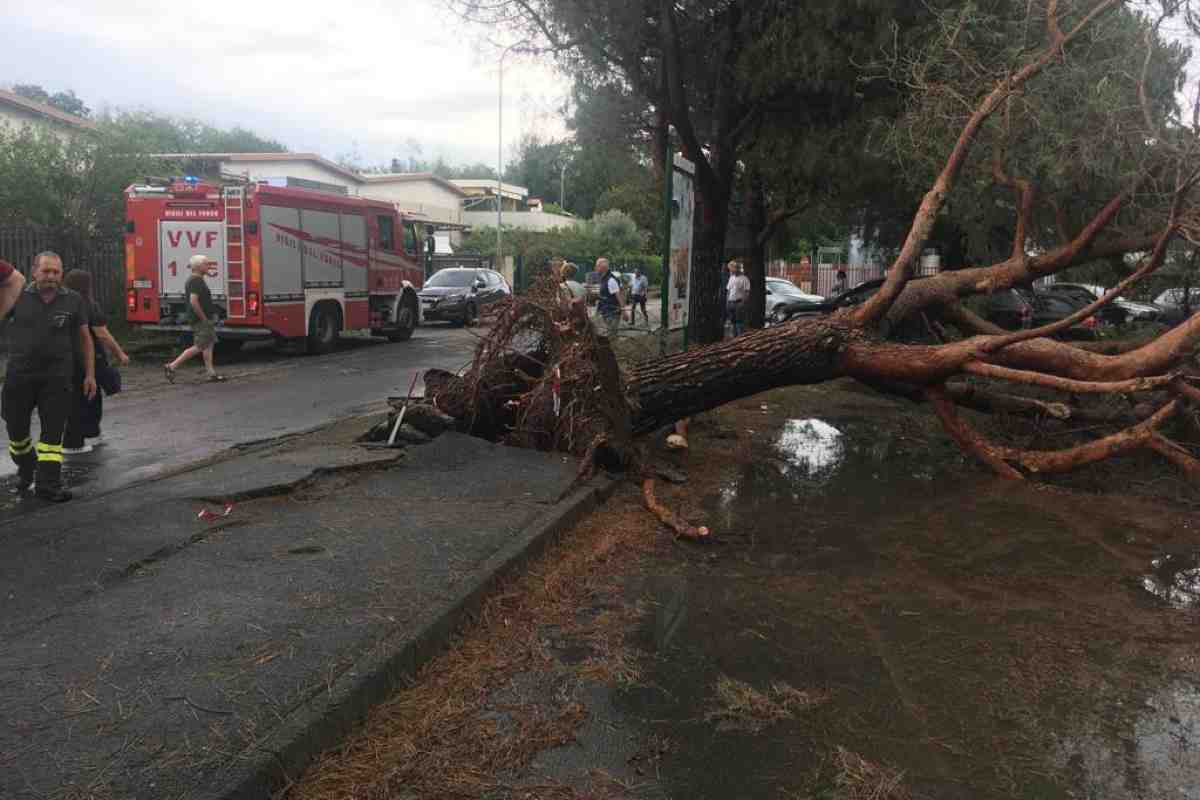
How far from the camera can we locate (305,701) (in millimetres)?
3455

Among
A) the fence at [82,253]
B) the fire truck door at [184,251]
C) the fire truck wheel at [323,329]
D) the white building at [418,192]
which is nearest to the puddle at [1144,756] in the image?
the fire truck door at [184,251]

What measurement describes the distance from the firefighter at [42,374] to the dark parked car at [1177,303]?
11.5 m

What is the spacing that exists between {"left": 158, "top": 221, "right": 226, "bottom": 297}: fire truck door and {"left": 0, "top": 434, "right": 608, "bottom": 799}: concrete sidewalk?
342 inches

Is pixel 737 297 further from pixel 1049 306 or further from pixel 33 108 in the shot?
pixel 33 108

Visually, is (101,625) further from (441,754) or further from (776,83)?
(776,83)

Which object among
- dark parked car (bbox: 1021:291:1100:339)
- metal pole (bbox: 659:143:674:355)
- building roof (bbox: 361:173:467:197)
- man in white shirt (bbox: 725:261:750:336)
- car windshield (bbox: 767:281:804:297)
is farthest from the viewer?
building roof (bbox: 361:173:467:197)

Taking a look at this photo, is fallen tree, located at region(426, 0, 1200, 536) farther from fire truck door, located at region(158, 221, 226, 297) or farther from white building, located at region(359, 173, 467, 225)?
white building, located at region(359, 173, 467, 225)

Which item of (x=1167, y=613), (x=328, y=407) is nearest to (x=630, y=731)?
(x=1167, y=613)

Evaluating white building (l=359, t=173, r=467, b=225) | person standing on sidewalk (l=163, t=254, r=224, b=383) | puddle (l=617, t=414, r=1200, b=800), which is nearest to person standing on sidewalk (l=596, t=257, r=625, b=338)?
puddle (l=617, t=414, r=1200, b=800)

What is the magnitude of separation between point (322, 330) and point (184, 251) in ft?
9.20

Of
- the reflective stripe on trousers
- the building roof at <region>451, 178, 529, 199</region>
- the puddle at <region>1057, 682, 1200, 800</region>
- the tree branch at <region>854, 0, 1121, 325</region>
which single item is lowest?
the puddle at <region>1057, 682, 1200, 800</region>

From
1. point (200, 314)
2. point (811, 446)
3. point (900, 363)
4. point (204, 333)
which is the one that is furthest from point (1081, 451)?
point (204, 333)

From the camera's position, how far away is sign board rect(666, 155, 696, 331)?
10.5m

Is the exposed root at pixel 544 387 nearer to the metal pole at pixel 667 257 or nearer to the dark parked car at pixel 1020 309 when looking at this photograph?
the metal pole at pixel 667 257
